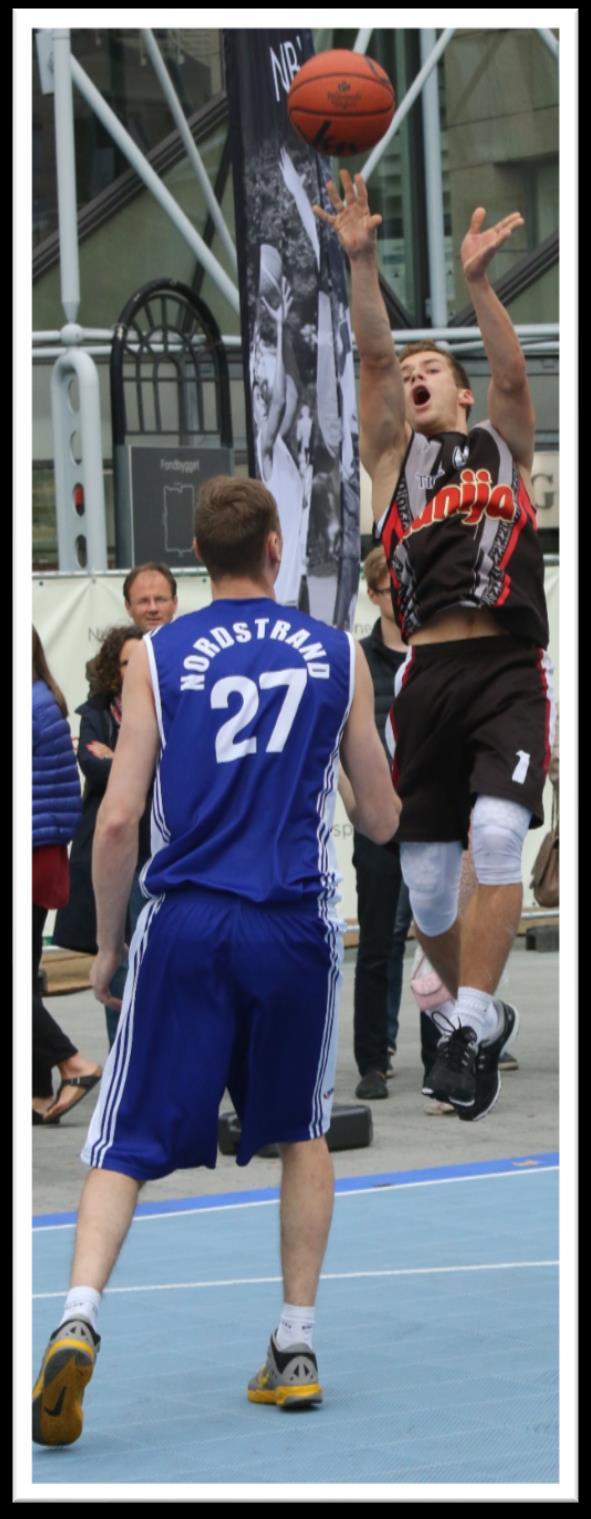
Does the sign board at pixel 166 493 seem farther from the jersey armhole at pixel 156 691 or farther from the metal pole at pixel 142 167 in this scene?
the jersey armhole at pixel 156 691

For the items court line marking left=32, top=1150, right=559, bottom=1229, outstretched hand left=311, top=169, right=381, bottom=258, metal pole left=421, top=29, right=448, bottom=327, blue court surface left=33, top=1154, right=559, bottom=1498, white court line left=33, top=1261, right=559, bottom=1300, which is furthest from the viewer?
metal pole left=421, top=29, right=448, bottom=327

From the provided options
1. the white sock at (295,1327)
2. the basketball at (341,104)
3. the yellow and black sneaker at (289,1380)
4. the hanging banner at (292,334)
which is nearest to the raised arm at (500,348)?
the basketball at (341,104)

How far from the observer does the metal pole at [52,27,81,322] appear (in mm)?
15391

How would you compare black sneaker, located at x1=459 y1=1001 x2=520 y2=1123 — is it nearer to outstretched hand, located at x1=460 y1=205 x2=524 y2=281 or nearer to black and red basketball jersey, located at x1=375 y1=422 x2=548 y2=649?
black and red basketball jersey, located at x1=375 y1=422 x2=548 y2=649

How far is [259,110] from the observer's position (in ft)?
30.6

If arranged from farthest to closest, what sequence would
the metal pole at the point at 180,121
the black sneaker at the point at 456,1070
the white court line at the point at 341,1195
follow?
1. the metal pole at the point at 180,121
2. the white court line at the point at 341,1195
3. the black sneaker at the point at 456,1070

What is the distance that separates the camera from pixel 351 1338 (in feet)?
22.6

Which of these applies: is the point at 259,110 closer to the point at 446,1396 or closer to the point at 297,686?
the point at 297,686

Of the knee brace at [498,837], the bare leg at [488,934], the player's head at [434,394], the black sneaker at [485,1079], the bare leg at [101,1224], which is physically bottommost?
the bare leg at [101,1224]

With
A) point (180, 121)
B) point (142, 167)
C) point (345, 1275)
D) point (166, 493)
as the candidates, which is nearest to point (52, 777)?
point (345, 1275)

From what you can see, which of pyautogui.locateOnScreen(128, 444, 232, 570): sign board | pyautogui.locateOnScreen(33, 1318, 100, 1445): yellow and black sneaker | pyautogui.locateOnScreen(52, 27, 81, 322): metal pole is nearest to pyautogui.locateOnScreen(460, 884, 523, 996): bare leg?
pyautogui.locateOnScreen(33, 1318, 100, 1445): yellow and black sneaker

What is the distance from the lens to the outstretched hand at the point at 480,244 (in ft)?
20.9

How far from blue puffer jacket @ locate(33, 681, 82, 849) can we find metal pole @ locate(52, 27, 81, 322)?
21.9 feet

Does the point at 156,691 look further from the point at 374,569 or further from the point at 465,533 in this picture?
the point at 374,569
